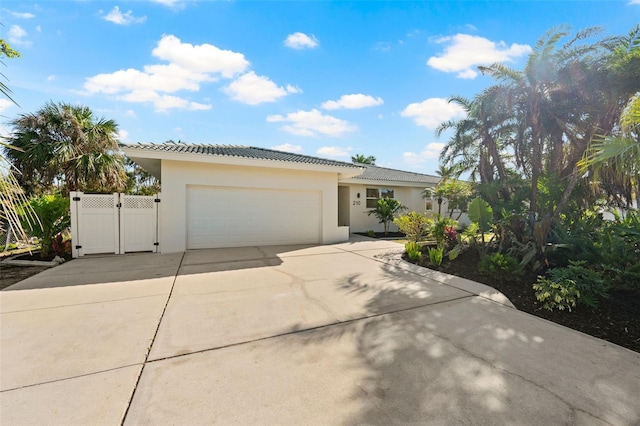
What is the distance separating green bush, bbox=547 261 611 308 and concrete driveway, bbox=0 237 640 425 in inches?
38.3

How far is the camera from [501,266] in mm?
5750

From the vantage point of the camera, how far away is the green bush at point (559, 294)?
4113 millimetres

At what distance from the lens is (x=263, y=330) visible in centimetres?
343

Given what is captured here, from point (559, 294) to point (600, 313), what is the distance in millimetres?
574

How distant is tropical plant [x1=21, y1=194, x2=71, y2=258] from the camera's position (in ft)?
24.2

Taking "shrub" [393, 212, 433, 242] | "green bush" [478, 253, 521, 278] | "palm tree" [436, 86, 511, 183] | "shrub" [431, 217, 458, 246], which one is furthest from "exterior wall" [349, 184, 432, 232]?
"green bush" [478, 253, 521, 278]

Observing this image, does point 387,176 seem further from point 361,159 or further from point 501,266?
point 361,159

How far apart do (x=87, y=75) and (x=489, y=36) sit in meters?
11.2

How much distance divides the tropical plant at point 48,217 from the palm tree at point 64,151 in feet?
12.8

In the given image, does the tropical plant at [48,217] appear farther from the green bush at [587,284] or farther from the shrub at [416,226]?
the green bush at [587,284]

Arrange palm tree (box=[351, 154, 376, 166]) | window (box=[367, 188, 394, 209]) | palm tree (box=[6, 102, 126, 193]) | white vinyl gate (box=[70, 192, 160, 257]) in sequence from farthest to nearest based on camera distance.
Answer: palm tree (box=[351, 154, 376, 166])
window (box=[367, 188, 394, 209])
palm tree (box=[6, 102, 126, 193])
white vinyl gate (box=[70, 192, 160, 257])

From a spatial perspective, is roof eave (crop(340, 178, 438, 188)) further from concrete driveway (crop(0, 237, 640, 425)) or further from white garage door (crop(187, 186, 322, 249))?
concrete driveway (crop(0, 237, 640, 425))

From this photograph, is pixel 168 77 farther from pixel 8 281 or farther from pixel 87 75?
pixel 8 281

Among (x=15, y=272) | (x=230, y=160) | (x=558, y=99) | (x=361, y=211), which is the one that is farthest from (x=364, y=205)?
(x=15, y=272)
